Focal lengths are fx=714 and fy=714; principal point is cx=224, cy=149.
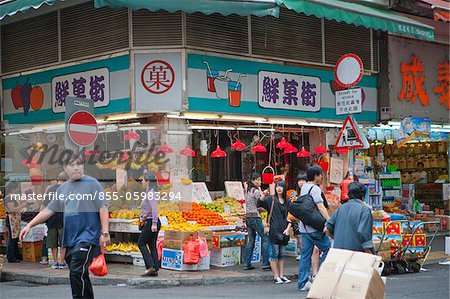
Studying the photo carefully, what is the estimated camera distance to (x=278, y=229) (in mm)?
12477

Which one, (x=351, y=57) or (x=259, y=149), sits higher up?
(x=351, y=57)

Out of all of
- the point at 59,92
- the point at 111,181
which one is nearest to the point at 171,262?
the point at 111,181

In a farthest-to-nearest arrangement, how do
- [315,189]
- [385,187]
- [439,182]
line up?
[439,182], [385,187], [315,189]

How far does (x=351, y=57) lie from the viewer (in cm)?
1553

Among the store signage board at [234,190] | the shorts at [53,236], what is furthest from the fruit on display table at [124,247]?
the store signage board at [234,190]

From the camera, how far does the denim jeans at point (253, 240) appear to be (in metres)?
13.8

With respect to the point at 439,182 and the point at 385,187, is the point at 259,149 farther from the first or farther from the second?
the point at 439,182

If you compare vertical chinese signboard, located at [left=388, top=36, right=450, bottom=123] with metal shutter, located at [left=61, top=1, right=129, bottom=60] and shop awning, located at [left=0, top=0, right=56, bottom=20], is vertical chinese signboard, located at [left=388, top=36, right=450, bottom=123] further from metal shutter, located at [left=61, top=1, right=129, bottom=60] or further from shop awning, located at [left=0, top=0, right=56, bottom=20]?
shop awning, located at [left=0, top=0, right=56, bottom=20]

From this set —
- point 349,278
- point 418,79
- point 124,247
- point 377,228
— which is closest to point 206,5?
point 124,247

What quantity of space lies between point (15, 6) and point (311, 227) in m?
8.46

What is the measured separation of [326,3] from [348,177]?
14.0 ft

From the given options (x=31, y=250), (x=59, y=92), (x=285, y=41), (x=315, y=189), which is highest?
(x=285, y=41)

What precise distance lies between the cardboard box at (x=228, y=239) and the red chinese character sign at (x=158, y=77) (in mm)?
3281

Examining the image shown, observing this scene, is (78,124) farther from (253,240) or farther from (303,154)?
(303,154)
